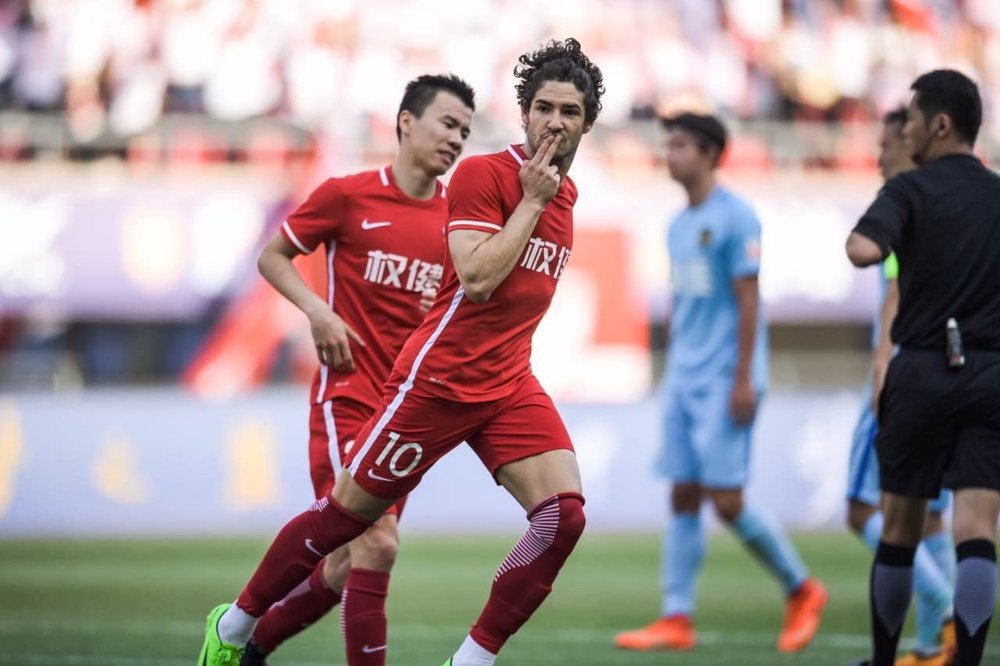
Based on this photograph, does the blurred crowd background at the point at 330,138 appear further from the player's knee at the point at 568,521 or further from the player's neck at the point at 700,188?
the player's knee at the point at 568,521

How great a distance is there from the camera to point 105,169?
20516 mm

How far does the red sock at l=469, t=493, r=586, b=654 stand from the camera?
4.90m

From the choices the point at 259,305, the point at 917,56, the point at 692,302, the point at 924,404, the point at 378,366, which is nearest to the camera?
the point at 924,404

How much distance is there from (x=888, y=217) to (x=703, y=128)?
9.26 feet

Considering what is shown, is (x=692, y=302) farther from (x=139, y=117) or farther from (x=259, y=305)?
(x=139, y=117)

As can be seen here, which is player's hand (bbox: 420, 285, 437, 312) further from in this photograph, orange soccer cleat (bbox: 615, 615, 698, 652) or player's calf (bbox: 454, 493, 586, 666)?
orange soccer cleat (bbox: 615, 615, 698, 652)

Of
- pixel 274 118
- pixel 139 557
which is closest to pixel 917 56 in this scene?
pixel 274 118

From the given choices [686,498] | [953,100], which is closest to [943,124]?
[953,100]

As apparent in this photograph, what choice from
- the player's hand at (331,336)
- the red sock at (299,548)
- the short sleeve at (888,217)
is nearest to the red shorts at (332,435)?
the player's hand at (331,336)

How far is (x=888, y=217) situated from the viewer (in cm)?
513

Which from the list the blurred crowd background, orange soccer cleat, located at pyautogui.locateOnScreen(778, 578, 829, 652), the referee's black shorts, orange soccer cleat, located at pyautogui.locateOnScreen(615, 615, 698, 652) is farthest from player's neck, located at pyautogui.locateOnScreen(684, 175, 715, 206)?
the blurred crowd background

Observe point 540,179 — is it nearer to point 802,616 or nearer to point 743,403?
point 743,403

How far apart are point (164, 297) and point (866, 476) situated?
15040 millimetres

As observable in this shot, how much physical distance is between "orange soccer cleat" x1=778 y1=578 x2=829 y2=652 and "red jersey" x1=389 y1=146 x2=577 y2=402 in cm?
294
